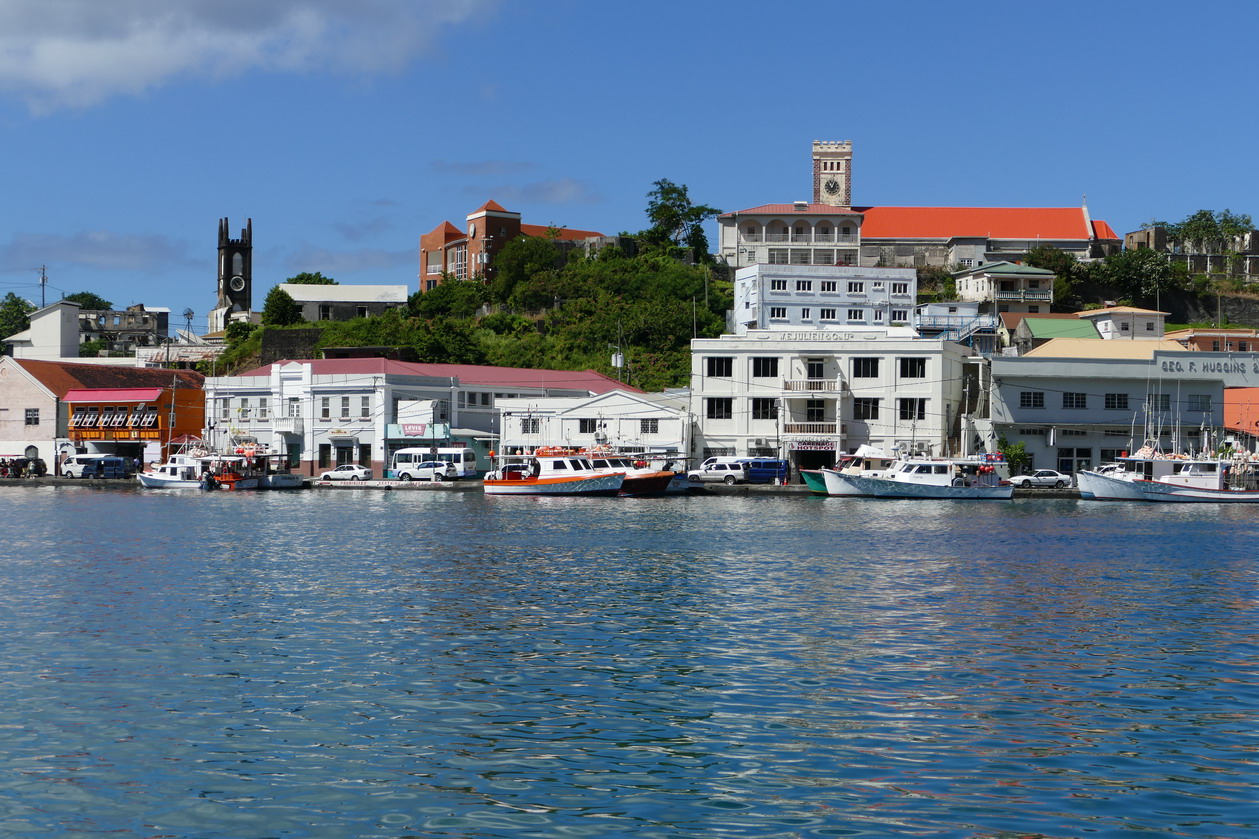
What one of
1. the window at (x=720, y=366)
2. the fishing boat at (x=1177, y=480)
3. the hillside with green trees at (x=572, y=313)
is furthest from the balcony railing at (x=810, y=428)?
the hillside with green trees at (x=572, y=313)

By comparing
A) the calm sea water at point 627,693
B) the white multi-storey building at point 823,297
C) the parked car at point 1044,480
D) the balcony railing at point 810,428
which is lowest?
the calm sea water at point 627,693

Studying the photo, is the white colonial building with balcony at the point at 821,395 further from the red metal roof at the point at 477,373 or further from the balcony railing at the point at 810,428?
the red metal roof at the point at 477,373

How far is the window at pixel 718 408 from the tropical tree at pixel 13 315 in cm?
10060

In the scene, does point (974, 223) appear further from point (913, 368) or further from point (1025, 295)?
point (913, 368)

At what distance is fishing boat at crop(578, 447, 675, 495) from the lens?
7019 centimetres

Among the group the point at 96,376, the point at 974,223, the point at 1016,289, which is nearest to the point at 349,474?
the point at 96,376

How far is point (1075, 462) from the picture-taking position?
7762 cm

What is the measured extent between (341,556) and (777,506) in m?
27.5

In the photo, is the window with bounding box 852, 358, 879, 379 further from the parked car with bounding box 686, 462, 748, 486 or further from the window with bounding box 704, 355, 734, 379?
the parked car with bounding box 686, 462, 748, 486

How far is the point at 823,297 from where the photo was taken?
10519 centimetres

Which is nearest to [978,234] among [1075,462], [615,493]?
[1075,462]

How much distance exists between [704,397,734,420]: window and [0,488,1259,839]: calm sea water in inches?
1520

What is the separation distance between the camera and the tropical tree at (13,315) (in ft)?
490

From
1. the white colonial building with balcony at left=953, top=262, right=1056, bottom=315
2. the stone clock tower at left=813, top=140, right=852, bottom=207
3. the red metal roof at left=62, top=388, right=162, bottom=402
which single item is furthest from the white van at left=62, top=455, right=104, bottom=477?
the stone clock tower at left=813, top=140, right=852, bottom=207
